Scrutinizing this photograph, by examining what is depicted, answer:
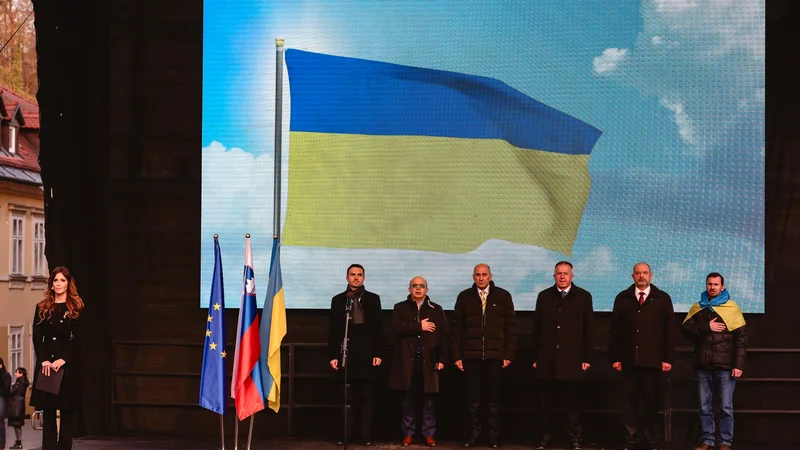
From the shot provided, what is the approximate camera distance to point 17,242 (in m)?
30.6

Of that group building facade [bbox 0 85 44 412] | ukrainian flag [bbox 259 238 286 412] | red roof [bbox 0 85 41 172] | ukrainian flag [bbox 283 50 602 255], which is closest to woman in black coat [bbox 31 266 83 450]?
ukrainian flag [bbox 259 238 286 412]

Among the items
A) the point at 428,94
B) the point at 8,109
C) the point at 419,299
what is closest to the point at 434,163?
the point at 428,94

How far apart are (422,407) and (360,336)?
80 centimetres

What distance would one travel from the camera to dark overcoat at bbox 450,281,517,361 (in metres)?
9.78

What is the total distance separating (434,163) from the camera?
34.6 ft

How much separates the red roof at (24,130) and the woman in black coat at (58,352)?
21.7 metres

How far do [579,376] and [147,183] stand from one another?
4225 millimetres

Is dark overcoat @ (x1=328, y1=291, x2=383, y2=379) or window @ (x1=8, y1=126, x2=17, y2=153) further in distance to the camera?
window @ (x1=8, y1=126, x2=17, y2=153)

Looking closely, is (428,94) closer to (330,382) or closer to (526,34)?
(526,34)

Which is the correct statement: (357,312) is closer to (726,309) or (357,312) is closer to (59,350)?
(59,350)

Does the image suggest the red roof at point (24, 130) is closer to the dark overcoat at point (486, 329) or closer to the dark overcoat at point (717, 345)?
the dark overcoat at point (486, 329)

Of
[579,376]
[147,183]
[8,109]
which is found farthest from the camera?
[8,109]

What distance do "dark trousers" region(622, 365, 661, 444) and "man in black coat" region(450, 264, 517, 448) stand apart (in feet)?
3.17

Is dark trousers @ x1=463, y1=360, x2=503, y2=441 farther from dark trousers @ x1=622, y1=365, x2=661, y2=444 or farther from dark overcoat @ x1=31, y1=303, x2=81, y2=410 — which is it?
dark overcoat @ x1=31, y1=303, x2=81, y2=410
